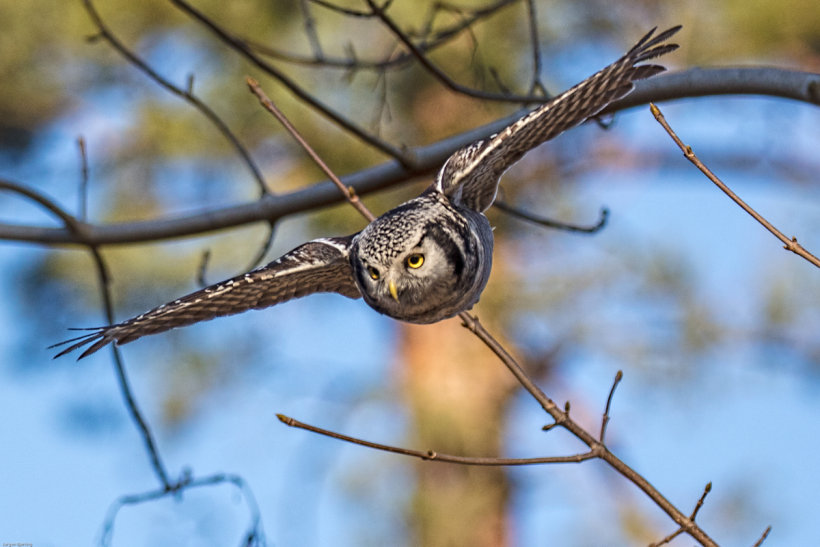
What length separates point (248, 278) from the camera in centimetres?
309

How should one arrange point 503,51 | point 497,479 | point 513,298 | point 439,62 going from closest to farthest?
point 439,62 < point 503,51 < point 497,479 < point 513,298

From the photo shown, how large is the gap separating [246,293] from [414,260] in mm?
651

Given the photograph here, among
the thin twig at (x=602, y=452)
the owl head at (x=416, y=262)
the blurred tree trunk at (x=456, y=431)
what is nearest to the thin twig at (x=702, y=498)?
the thin twig at (x=602, y=452)

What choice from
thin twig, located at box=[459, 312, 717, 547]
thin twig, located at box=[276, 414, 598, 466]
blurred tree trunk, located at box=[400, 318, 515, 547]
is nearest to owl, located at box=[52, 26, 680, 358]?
thin twig, located at box=[459, 312, 717, 547]

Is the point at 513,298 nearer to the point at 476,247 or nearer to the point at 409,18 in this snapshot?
the point at 409,18

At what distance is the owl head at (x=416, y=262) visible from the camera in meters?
2.95

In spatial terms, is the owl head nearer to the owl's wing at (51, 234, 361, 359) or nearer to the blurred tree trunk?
the owl's wing at (51, 234, 361, 359)

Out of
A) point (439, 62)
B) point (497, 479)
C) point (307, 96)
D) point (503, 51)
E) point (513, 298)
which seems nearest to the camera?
point (307, 96)

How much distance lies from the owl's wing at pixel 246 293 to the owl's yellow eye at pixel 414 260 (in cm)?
29

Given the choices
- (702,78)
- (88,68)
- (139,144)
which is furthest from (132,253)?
(702,78)

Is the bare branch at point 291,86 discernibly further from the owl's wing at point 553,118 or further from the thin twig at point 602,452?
the thin twig at point 602,452

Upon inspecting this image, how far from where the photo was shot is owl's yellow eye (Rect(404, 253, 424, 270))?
298cm

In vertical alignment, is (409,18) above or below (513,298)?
above

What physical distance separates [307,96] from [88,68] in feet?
28.2
